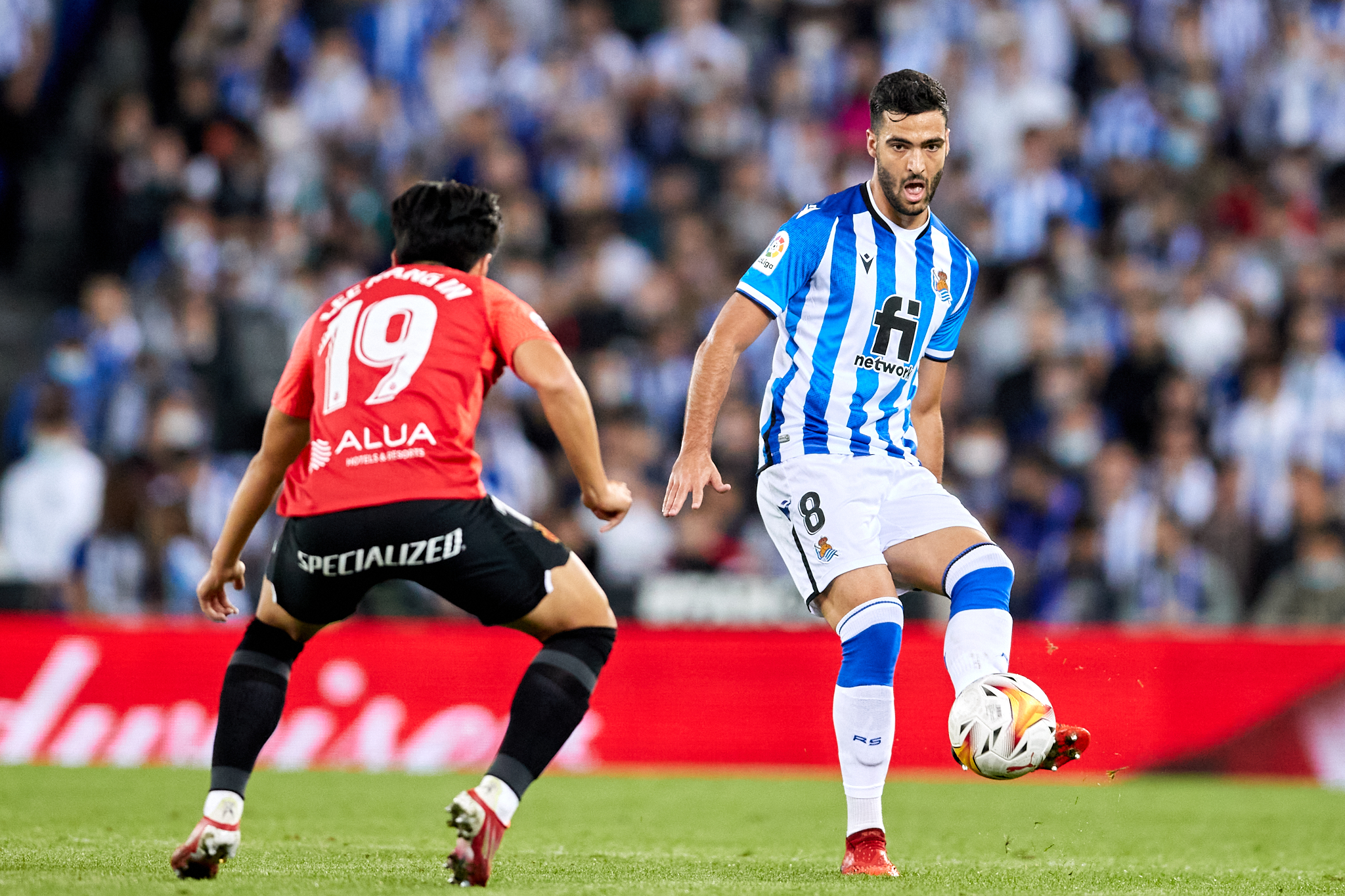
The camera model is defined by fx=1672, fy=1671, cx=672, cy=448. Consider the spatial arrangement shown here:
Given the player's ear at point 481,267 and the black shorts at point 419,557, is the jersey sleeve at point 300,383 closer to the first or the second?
the black shorts at point 419,557

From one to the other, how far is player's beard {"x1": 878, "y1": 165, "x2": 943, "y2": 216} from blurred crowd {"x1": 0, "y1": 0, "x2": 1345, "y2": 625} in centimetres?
523

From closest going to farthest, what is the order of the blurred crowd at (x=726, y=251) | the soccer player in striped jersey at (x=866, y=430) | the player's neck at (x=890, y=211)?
1. the soccer player in striped jersey at (x=866, y=430)
2. the player's neck at (x=890, y=211)
3. the blurred crowd at (x=726, y=251)

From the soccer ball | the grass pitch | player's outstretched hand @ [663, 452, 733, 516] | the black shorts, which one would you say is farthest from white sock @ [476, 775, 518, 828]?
the soccer ball

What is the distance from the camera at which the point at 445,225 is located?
4.78 metres

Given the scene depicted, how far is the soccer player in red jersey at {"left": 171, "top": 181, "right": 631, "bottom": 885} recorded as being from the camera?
14.6ft

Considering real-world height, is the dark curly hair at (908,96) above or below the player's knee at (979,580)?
above

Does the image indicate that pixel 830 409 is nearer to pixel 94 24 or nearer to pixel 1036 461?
pixel 1036 461

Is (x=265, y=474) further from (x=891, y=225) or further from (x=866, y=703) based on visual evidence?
(x=891, y=225)

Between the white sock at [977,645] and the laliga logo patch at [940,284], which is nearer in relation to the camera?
the white sock at [977,645]

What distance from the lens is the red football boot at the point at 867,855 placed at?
5.11 m

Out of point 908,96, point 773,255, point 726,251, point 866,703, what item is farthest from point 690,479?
point 726,251

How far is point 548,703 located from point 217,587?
1.14 m

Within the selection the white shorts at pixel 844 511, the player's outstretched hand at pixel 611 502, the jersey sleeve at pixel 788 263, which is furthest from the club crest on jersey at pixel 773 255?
the player's outstretched hand at pixel 611 502

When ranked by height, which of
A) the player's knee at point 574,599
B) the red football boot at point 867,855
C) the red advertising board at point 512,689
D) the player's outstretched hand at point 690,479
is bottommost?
the red advertising board at point 512,689
